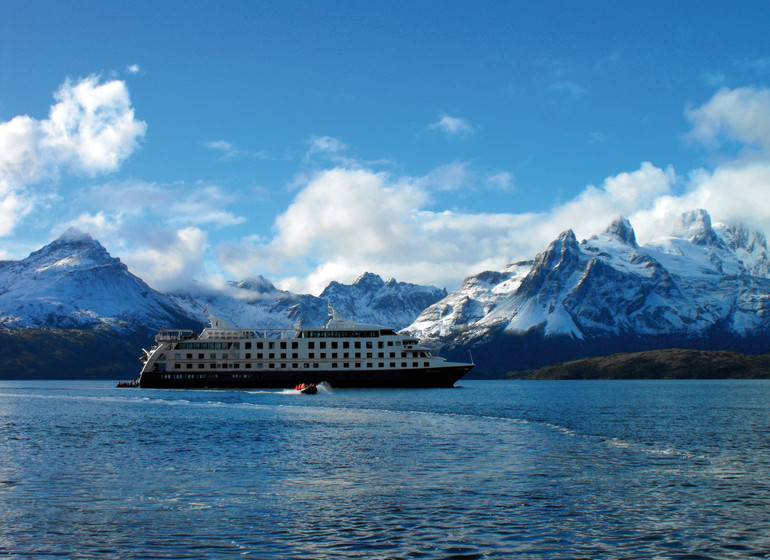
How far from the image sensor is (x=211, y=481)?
4453 centimetres

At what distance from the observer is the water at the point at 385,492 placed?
3041cm

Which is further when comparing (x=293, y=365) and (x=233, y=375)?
(x=233, y=375)

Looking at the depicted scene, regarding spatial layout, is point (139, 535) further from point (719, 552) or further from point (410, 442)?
point (410, 442)

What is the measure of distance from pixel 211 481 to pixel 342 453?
47.7 ft

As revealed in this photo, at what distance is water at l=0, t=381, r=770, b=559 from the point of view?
3041 cm

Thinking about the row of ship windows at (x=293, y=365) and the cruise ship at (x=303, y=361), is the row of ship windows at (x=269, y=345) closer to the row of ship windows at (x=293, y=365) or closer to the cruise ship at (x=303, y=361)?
the cruise ship at (x=303, y=361)

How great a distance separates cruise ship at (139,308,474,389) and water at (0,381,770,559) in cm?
9394

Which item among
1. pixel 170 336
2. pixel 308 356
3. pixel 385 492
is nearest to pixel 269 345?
pixel 308 356

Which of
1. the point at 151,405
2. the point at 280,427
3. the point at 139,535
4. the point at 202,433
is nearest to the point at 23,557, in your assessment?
the point at 139,535

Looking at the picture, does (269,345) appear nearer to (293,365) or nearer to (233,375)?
(293,365)

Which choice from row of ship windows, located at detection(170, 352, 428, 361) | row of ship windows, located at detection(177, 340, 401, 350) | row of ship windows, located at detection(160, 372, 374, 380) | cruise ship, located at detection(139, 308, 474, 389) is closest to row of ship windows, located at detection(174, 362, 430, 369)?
cruise ship, located at detection(139, 308, 474, 389)

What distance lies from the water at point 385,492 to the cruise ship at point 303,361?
93944mm

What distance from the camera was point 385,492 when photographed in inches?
1620

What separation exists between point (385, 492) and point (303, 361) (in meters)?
134
